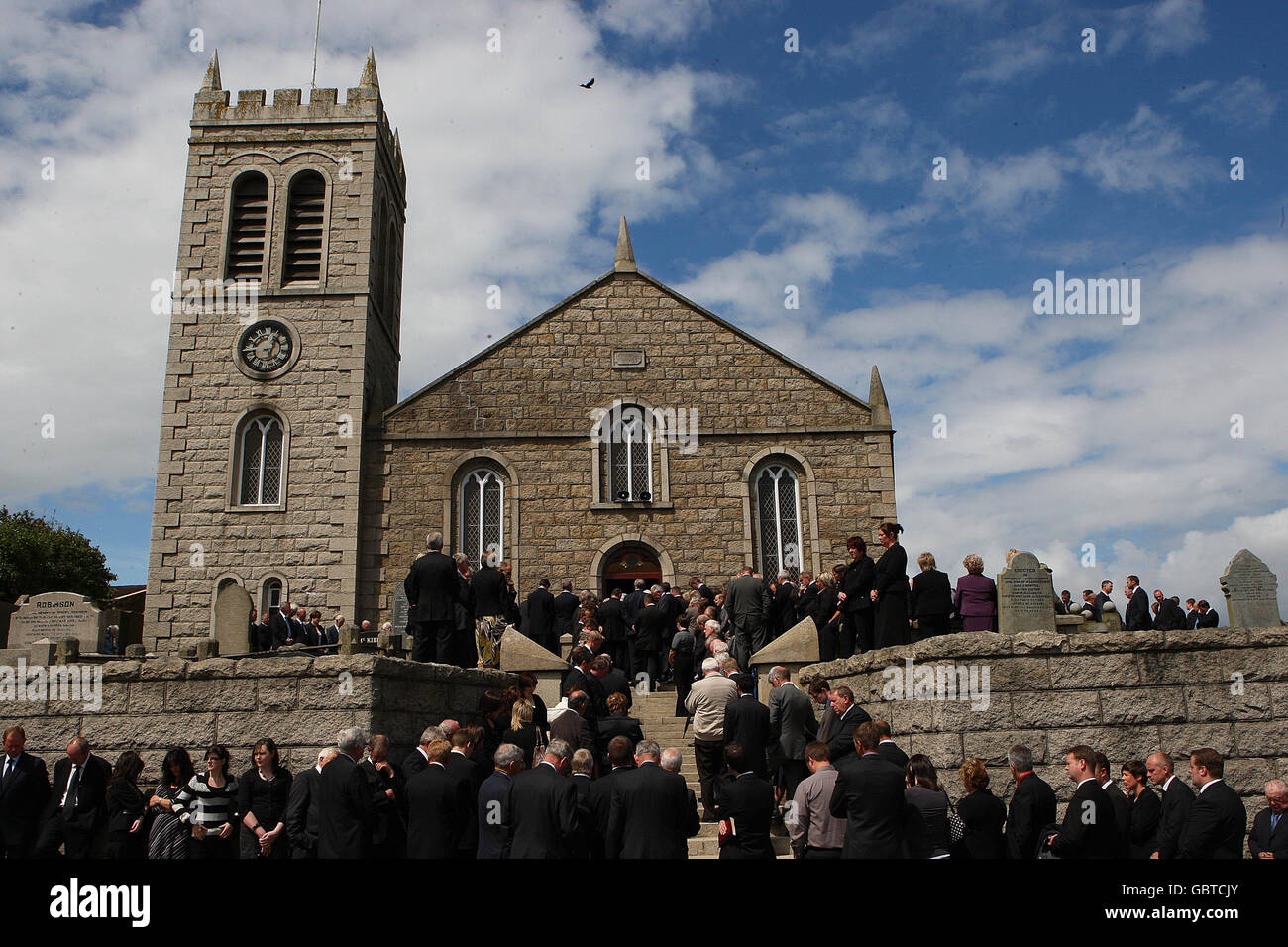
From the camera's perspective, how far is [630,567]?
21.0m

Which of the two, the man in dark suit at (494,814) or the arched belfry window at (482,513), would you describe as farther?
the arched belfry window at (482,513)

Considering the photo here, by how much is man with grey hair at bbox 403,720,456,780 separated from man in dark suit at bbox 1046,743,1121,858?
4169 mm

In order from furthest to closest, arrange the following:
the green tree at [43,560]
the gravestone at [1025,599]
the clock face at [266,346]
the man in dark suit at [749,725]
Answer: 1. the green tree at [43,560]
2. the clock face at [266,346]
3. the gravestone at [1025,599]
4. the man in dark suit at [749,725]

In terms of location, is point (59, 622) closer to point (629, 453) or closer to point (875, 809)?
point (875, 809)

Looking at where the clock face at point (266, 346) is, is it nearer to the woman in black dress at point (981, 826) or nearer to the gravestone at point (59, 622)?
the gravestone at point (59, 622)

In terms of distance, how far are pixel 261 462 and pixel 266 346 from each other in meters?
2.68

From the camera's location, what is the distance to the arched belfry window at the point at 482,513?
2106cm

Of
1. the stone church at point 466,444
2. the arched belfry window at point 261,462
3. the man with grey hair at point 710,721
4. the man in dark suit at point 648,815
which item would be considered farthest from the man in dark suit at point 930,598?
the arched belfry window at point 261,462

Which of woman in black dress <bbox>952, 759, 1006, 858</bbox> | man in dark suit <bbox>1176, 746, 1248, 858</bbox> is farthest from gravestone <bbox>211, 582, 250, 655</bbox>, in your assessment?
man in dark suit <bbox>1176, 746, 1248, 858</bbox>

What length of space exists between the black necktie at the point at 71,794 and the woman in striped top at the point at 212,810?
1.34 meters

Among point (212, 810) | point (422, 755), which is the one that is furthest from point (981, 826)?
point (212, 810)

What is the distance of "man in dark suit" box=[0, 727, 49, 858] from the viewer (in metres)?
8.02

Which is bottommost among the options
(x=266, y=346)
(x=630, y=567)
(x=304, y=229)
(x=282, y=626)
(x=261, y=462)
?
(x=282, y=626)

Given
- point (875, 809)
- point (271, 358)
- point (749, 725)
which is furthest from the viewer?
point (271, 358)
